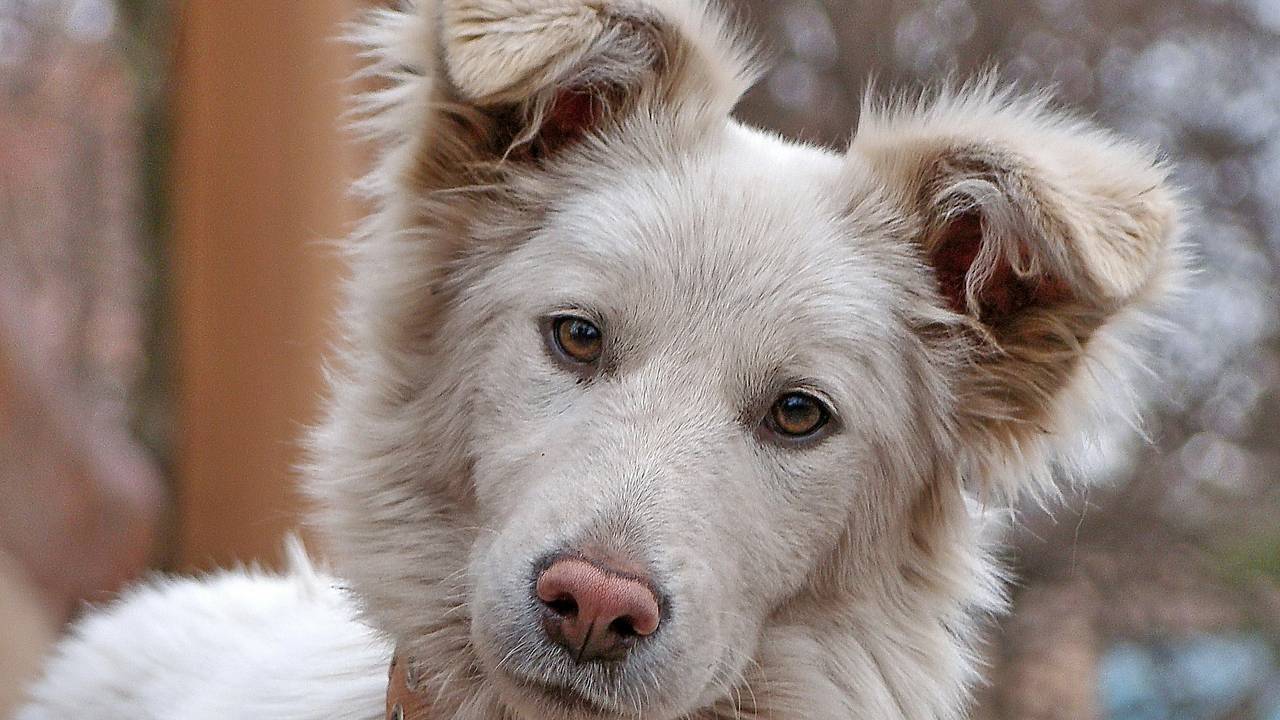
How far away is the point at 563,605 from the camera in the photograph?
226 centimetres

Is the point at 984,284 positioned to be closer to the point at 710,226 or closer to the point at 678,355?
the point at 710,226

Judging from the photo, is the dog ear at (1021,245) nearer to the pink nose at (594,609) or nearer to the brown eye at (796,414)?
the brown eye at (796,414)

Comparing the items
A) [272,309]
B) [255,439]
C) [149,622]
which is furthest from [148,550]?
[149,622]

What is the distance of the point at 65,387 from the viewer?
5871 mm

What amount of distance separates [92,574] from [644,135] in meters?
3.90

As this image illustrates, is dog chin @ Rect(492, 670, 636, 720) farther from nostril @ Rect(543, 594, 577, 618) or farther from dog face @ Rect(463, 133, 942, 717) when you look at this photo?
nostril @ Rect(543, 594, 577, 618)

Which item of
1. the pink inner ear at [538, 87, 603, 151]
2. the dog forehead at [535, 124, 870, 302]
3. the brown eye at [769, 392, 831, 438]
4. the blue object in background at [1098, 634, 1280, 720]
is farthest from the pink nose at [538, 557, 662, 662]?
the blue object in background at [1098, 634, 1280, 720]

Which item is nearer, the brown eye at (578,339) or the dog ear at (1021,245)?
the dog ear at (1021,245)

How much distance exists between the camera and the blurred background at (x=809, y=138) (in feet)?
17.4

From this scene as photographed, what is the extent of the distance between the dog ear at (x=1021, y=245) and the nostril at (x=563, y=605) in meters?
1.01

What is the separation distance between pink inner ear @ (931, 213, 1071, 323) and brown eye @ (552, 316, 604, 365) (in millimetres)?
766

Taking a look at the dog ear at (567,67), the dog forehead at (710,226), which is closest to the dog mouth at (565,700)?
the dog forehead at (710,226)

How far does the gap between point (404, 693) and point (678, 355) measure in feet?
2.99

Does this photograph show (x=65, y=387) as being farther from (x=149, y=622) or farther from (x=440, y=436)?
(x=440, y=436)
